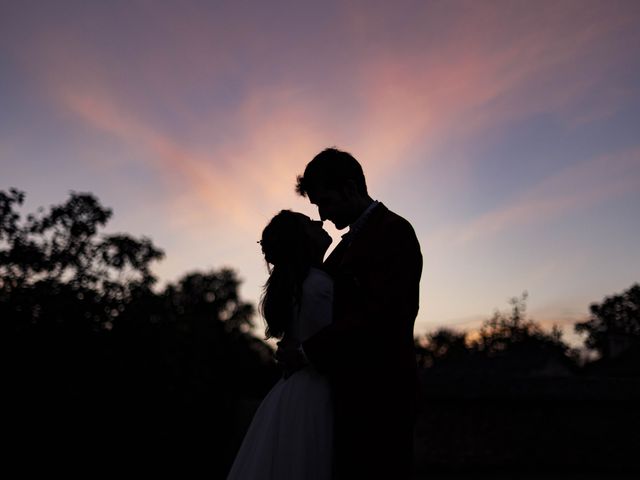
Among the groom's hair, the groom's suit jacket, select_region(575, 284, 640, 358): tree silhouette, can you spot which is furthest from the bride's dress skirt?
select_region(575, 284, 640, 358): tree silhouette

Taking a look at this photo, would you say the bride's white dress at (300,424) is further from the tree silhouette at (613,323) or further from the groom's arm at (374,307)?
the tree silhouette at (613,323)

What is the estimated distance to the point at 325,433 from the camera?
2812 millimetres

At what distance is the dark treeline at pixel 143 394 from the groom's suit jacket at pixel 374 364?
15.5 meters

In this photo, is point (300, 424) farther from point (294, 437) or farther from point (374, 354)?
point (374, 354)

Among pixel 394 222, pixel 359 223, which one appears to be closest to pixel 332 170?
pixel 359 223

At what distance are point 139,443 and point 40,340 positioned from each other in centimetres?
437

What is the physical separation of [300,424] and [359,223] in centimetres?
105

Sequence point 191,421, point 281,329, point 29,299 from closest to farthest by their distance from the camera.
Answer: point 281,329 → point 29,299 → point 191,421

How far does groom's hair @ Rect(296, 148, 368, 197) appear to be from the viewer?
3102 mm

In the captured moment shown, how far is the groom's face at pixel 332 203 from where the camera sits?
3.12m

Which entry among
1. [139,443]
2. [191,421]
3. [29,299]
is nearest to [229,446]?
[191,421]

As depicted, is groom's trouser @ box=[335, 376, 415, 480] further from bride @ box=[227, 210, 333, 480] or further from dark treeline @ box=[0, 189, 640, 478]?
dark treeline @ box=[0, 189, 640, 478]

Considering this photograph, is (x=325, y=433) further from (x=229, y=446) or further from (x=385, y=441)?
(x=229, y=446)

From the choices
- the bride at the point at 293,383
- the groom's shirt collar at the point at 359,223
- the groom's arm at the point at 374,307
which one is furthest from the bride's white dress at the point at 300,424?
the groom's shirt collar at the point at 359,223
